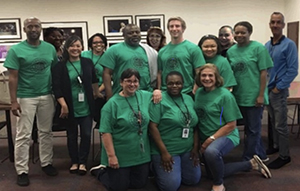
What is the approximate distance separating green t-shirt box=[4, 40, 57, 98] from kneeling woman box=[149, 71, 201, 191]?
1010mm

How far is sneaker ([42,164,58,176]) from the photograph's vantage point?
9.77 ft

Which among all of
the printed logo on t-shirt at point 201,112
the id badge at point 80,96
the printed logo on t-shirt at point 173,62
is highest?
the printed logo on t-shirt at point 173,62

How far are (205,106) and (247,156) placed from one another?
76cm

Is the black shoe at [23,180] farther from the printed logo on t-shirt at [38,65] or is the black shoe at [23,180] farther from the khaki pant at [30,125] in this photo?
the printed logo on t-shirt at [38,65]

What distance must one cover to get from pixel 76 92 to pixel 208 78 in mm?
1179

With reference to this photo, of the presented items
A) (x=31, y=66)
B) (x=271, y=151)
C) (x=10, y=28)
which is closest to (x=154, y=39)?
(x=31, y=66)

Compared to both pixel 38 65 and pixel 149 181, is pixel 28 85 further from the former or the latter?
pixel 149 181

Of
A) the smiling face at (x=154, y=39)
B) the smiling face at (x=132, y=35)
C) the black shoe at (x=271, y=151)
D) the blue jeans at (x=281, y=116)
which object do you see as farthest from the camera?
the smiling face at (x=154, y=39)

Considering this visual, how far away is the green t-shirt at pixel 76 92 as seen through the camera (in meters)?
2.80

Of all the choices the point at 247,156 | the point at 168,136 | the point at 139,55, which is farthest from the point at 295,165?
the point at 139,55

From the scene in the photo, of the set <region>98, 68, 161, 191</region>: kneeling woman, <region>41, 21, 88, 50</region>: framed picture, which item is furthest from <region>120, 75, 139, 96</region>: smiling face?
<region>41, 21, 88, 50</region>: framed picture

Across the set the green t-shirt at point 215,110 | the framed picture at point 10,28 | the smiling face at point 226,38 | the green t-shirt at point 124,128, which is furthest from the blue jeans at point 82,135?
the framed picture at point 10,28

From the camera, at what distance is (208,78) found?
2.51 m

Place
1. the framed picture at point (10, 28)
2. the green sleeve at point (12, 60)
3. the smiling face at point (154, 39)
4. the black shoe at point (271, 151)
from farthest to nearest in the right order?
the framed picture at point (10, 28) < the smiling face at point (154, 39) < the black shoe at point (271, 151) < the green sleeve at point (12, 60)
